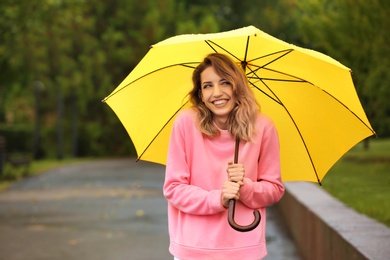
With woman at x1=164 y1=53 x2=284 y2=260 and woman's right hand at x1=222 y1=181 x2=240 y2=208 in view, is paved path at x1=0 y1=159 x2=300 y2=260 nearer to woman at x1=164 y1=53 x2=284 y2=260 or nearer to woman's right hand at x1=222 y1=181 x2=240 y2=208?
woman at x1=164 y1=53 x2=284 y2=260

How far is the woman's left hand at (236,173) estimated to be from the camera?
4.04m

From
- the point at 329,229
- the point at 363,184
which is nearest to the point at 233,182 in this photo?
the point at 329,229

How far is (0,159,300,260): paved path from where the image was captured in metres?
10.2

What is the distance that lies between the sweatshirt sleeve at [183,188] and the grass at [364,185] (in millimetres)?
4980

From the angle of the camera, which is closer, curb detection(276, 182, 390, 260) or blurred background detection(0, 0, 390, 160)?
curb detection(276, 182, 390, 260)

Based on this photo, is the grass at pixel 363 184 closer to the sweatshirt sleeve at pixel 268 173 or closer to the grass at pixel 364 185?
the grass at pixel 364 185

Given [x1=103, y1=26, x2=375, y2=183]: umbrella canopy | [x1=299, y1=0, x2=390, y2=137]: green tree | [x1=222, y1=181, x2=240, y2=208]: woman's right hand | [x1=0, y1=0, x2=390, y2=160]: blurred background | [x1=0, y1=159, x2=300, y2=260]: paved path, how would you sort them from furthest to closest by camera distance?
[x1=0, y1=0, x2=390, y2=160]: blurred background → [x1=299, y1=0, x2=390, y2=137]: green tree → [x1=0, y1=159, x2=300, y2=260]: paved path → [x1=103, y1=26, x2=375, y2=183]: umbrella canopy → [x1=222, y1=181, x2=240, y2=208]: woman's right hand

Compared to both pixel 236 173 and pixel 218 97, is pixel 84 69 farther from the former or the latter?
pixel 236 173

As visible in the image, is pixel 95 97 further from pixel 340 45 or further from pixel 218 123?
pixel 218 123

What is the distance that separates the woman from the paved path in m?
5.46

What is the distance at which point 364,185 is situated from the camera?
14.0m

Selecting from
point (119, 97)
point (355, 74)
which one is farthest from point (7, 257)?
point (355, 74)

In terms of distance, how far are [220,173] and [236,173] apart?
0.45ft

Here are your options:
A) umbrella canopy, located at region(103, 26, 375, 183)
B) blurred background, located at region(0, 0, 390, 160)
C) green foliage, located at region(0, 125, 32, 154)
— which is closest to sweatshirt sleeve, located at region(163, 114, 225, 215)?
umbrella canopy, located at region(103, 26, 375, 183)
